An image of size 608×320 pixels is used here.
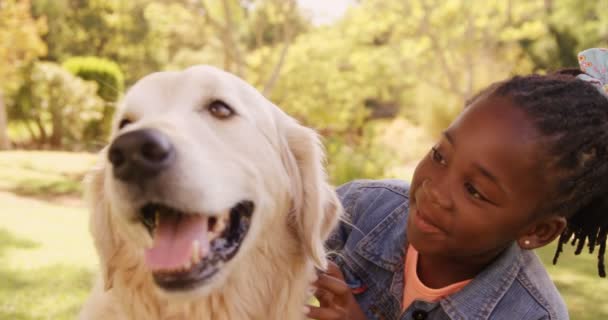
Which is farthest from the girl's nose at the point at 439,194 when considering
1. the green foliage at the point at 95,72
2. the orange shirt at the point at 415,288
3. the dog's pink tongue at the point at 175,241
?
the green foliage at the point at 95,72

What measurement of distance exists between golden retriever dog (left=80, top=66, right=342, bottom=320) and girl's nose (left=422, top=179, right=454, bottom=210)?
427mm

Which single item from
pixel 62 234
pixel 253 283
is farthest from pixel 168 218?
pixel 62 234

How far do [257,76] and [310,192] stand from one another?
44.1 feet

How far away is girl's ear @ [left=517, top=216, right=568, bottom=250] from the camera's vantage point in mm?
2039

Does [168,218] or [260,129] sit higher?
[260,129]

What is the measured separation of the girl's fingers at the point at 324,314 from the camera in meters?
2.24

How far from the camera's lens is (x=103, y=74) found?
1406 cm

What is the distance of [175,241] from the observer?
1.78 m

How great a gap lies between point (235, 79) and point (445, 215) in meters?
0.96

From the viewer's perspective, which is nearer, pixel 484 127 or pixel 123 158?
pixel 123 158

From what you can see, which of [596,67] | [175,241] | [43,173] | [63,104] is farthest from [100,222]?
[63,104]

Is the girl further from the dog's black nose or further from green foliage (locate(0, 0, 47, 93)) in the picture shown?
green foliage (locate(0, 0, 47, 93))

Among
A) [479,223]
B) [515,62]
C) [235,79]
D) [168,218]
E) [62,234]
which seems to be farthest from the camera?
[515,62]

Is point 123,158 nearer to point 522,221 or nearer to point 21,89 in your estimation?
point 522,221
